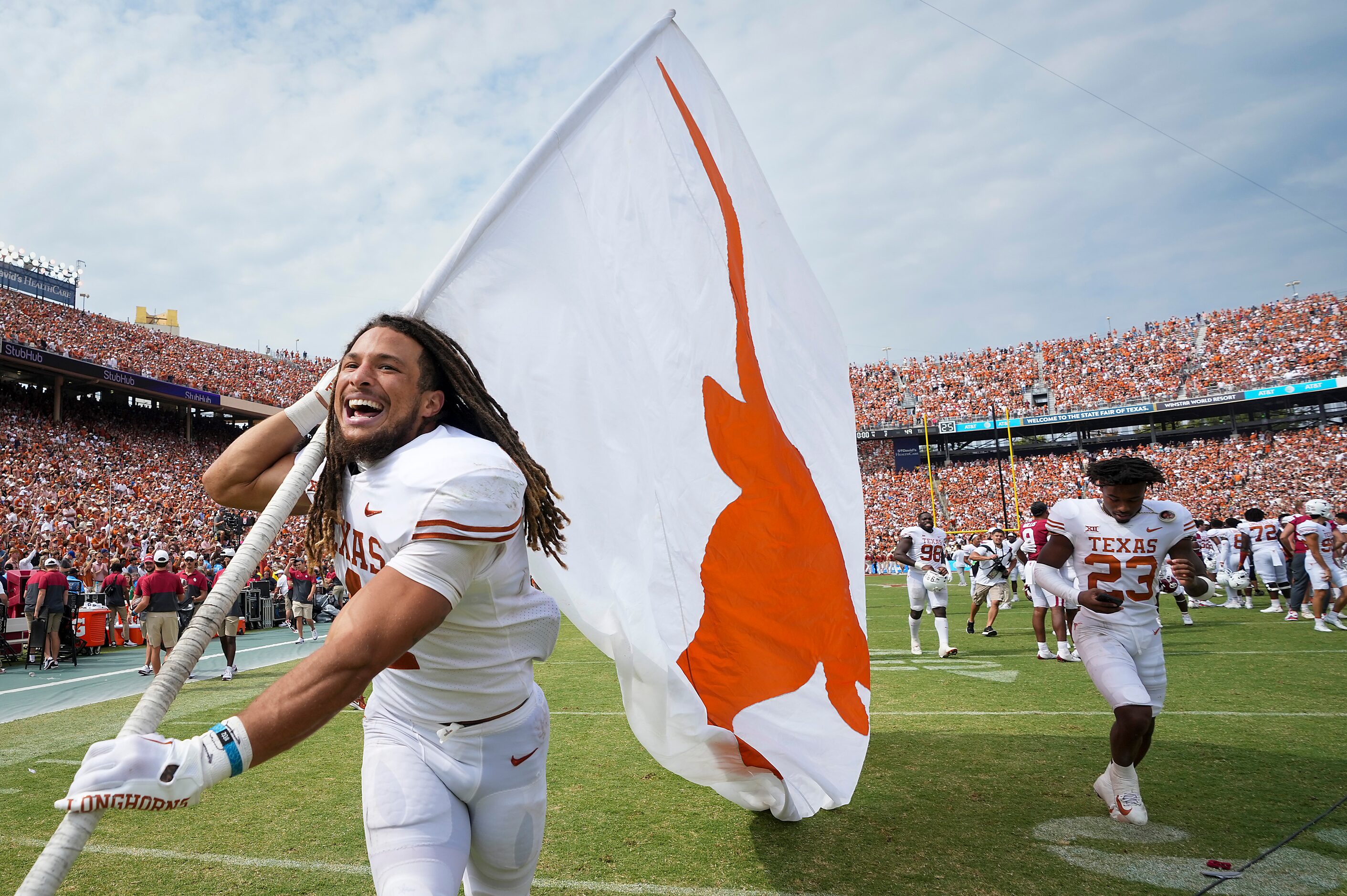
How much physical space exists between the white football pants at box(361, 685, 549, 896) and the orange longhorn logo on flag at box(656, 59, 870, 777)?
0.96m

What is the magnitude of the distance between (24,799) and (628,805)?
3.52 meters

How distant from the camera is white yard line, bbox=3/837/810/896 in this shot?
3.13 m

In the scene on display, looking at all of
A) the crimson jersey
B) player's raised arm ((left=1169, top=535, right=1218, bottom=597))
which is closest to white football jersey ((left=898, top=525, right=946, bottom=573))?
the crimson jersey

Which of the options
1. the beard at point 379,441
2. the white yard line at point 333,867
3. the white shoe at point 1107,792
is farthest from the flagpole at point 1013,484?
the beard at point 379,441

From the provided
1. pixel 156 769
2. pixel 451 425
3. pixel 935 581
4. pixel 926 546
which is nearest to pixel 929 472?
pixel 926 546

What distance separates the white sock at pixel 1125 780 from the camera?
12.5ft

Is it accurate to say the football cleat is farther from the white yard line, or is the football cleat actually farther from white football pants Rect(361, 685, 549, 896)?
white football pants Rect(361, 685, 549, 896)

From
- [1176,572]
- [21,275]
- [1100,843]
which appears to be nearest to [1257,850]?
[1100,843]

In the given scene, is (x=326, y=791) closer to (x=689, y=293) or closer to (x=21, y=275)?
(x=689, y=293)

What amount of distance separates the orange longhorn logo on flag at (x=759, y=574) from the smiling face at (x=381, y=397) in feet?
4.32

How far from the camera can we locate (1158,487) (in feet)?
107

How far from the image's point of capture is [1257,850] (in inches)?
133

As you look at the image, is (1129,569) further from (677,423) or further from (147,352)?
(147,352)

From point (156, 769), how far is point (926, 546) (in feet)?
32.1
